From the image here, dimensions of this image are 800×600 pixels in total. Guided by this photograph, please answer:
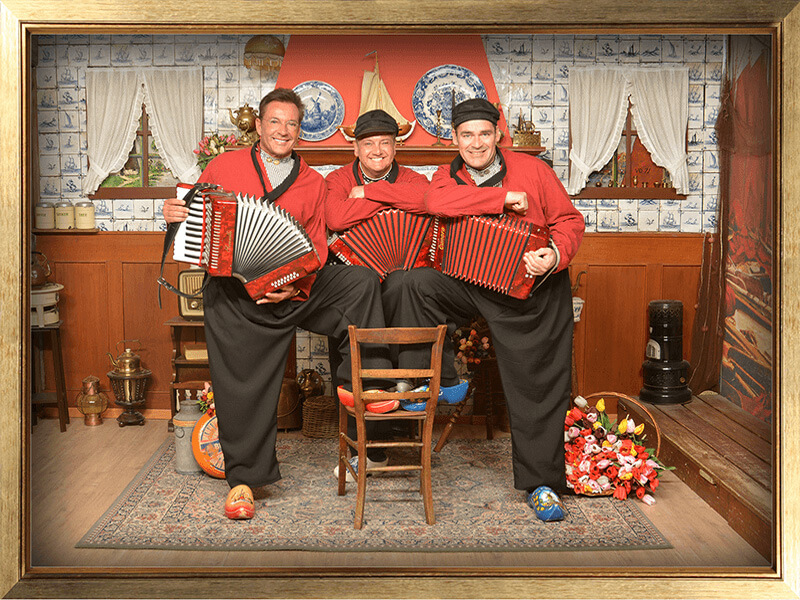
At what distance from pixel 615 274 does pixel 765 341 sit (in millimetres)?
1061

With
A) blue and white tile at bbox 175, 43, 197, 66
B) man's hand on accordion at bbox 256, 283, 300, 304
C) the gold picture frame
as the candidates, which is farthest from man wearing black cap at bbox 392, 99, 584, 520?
blue and white tile at bbox 175, 43, 197, 66

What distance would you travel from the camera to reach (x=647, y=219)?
5082mm

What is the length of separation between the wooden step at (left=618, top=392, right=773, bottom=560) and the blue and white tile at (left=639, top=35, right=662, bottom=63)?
2.22m

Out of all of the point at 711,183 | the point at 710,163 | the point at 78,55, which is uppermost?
the point at 78,55

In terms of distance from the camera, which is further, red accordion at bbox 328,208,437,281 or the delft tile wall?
the delft tile wall

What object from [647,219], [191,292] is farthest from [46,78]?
[647,219]

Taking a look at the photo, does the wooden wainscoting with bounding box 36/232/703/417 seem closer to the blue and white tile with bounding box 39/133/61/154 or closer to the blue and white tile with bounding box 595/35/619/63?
the blue and white tile with bounding box 39/133/61/154

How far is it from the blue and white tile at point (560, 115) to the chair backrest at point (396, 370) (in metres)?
2.37

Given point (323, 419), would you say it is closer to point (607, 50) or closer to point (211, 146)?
point (211, 146)

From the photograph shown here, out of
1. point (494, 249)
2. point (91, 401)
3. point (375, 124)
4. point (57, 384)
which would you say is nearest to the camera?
point (494, 249)

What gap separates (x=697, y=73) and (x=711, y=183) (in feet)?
2.41

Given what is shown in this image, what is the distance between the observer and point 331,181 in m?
3.85

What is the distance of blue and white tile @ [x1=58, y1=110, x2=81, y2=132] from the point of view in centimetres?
506

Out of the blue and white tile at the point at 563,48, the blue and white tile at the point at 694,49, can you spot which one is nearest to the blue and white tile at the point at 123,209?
the blue and white tile at the point at 563,48
